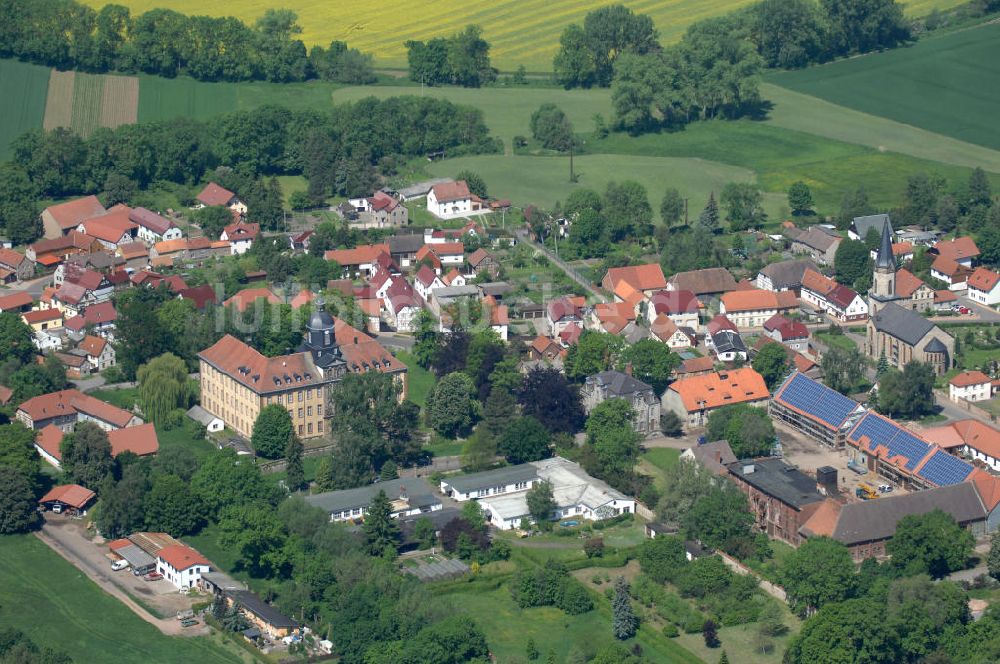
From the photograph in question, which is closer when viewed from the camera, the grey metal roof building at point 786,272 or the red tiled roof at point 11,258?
the grey metal roof building at point 786,272

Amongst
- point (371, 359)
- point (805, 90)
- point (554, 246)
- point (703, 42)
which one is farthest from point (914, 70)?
point (371, 359)

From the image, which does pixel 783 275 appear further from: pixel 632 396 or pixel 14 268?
pixel 14 268

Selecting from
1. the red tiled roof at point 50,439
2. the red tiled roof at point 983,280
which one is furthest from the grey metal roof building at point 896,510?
the red tiled roof at point 50,439

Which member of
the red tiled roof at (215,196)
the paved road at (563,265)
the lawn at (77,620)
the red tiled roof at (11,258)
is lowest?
the lawn at (77,620)

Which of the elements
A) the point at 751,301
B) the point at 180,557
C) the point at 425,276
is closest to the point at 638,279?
the point at 751,301

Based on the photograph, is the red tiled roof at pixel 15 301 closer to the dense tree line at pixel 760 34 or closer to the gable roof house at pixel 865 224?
the gable roof house at pixel 865 224

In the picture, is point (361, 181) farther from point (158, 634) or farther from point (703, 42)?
point (158, 634)
